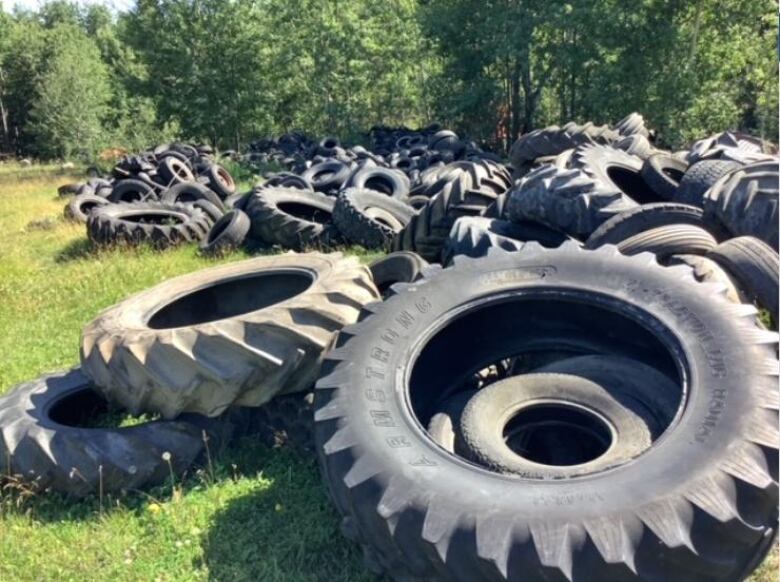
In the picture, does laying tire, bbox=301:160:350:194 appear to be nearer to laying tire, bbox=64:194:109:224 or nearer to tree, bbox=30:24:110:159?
laying tire, bbox=64:194:109:224

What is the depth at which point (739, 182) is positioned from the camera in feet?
15.7

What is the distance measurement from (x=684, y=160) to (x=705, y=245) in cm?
284

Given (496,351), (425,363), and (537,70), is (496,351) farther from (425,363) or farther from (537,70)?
(537,70)

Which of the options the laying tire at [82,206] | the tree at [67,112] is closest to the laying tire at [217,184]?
the laying tire at [82,206]

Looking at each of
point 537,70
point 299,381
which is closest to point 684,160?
point 299,381

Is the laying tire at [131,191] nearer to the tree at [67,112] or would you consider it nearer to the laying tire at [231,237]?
the laying tire at [231,237]

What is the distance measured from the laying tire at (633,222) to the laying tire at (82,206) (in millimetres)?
9515

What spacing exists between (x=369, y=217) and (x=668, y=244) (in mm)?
4658

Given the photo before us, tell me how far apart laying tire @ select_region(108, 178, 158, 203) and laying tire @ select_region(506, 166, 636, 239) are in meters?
8.46

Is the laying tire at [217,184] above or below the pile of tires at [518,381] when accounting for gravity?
below

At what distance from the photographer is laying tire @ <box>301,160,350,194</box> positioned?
11.6m

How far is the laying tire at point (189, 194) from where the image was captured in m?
11.8

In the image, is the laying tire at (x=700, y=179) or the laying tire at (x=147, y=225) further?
the laying tire at (x=147, y=225)

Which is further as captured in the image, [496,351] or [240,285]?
[240,285]
